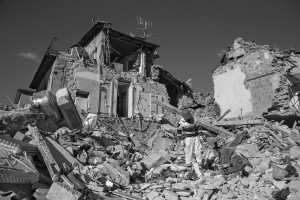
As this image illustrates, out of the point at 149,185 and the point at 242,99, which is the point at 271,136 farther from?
the point at 242,99

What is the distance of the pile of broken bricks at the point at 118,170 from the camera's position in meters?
3.83

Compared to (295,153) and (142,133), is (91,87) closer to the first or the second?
(142,133)

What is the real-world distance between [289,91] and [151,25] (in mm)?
12036

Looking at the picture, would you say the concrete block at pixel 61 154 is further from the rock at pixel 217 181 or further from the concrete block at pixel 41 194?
the rock at pixel 217 181

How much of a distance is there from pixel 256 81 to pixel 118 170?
10.7 metres

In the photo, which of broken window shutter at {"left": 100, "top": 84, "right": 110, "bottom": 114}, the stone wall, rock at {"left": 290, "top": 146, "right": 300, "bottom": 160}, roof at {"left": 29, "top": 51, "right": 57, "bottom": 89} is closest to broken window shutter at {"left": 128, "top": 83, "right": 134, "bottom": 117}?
broken window shutter at {"left": 100, "top": 84, "right": 110, "bottom": 114}

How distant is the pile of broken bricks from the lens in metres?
3.83

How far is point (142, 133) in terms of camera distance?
48.3ft

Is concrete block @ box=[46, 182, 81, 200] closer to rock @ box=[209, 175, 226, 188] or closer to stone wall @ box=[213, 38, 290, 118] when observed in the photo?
rock @ box=[209, 175, 226, 188]

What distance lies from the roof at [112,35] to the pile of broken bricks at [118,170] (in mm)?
10305

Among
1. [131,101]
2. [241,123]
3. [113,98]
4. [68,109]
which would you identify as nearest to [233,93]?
[241,123]

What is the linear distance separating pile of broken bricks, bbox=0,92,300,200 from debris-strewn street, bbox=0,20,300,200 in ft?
0.07

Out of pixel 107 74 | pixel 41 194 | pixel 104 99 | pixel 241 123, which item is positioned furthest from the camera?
pixel 107 74

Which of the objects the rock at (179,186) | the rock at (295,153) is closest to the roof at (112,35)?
the rock at (179,186)
